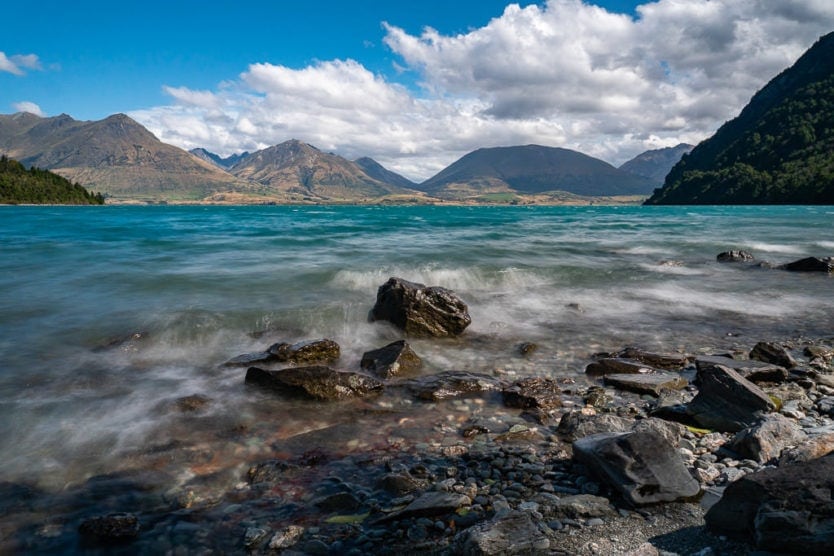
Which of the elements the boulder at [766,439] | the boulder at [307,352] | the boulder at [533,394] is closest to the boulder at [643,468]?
the boulder at [766,439]

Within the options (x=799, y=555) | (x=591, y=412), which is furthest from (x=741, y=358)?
(x=799, y=555)

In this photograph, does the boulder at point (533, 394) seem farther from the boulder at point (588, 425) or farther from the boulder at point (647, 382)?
the boulder at point (647, 382)

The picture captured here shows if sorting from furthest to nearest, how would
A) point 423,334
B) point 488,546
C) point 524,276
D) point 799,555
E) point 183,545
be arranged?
1. point 524,276
2. point 423,334
3. point 183,545
4. point 488,546
5. point 799,555

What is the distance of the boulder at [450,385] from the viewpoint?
9.26 m

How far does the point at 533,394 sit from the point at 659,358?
4.02m

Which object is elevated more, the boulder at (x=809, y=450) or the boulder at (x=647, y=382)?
the boulder at (x=809, y=450)

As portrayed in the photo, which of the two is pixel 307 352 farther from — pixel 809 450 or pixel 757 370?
pixel 757 370

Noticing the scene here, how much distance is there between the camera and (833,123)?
6181 inches

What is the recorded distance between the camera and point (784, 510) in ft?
12.7

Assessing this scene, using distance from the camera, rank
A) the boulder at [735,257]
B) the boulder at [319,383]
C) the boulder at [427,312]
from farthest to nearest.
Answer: the boulder at [735,257], the boulder at [427,312], the boulder at [319,383]

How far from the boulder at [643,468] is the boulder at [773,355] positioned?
7.07 metres

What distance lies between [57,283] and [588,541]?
23849 mm

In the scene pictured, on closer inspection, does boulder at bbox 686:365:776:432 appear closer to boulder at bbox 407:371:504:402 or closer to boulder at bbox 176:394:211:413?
boulder at bbox 407:371:504:402

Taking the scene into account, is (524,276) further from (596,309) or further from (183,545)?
(183,545)
